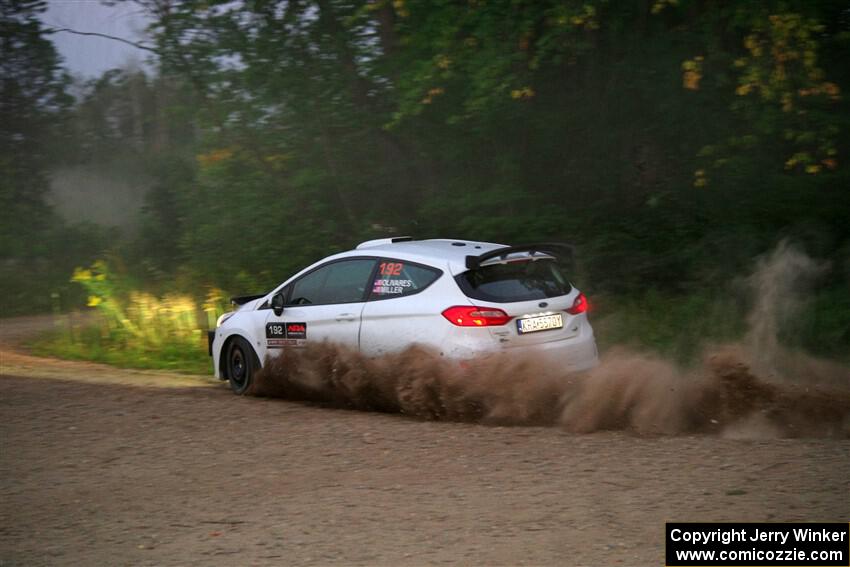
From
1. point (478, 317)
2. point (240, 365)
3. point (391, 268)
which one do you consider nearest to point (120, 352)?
point (240, 365)

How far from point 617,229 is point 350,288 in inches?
271

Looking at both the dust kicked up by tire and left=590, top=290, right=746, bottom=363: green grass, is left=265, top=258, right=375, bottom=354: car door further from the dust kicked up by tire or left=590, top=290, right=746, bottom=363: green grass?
left=590, top=290, right=746, bottom=363: green grass

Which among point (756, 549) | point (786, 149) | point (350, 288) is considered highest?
point (786, 149)

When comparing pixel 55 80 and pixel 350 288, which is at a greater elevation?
pixel 55 80

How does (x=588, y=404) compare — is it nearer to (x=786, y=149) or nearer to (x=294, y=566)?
(x=294, y=566)

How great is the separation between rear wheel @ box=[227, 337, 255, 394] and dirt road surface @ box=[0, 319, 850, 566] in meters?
1.28

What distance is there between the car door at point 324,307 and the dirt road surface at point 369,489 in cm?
86

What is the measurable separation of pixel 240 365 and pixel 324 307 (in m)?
1.52

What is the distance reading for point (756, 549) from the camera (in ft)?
16.7

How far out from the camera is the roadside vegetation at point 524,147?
13.8 meters

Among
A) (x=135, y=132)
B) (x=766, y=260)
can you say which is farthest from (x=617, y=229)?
(x=135, y=132)

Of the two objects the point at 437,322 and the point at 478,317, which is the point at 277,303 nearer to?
the point at 437,322

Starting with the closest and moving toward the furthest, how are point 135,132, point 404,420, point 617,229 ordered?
point 404,420 → point 617,229 → point 135,132

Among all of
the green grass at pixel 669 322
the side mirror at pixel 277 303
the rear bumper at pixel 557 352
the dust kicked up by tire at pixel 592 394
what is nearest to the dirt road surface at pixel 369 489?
the dust kicked up by tire at pixel 592 394
